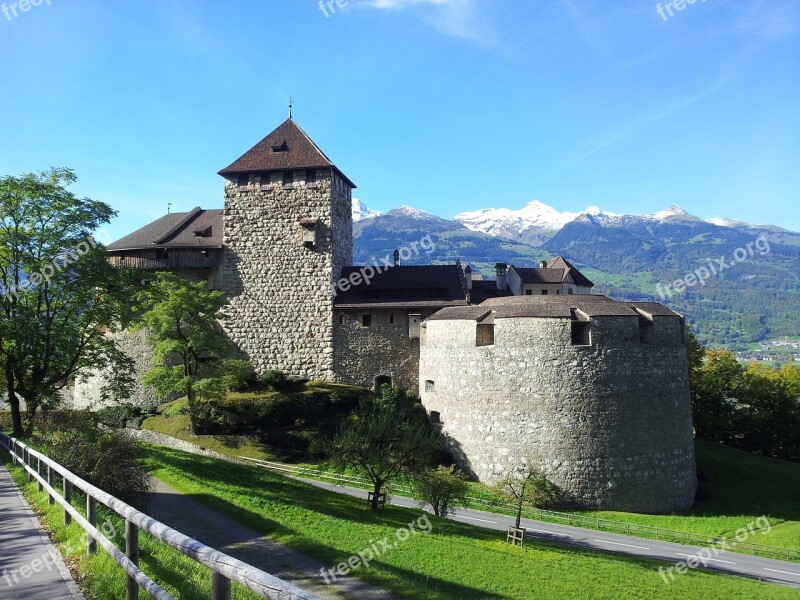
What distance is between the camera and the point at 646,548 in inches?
898

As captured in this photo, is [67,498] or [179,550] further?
[67,498]

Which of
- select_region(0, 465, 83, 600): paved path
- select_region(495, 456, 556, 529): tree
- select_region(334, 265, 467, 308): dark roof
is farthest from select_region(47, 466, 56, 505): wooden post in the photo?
select_region(334, 265, 467, 308): dark roof

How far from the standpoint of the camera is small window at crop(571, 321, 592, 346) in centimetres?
2811

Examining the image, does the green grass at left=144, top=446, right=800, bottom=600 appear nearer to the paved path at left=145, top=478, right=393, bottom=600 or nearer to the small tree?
the paved path at left=145, top=478, right=393, bottom=600

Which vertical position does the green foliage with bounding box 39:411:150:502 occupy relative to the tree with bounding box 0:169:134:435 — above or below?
below

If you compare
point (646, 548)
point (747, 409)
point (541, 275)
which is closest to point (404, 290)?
point (541, 275)

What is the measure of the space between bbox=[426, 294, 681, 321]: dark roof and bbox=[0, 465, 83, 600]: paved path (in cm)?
2334

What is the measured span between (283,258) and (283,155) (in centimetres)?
700

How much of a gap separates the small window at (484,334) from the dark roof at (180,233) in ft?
60.9

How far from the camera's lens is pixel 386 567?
11.4 metres

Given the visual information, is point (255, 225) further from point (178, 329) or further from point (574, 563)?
point (574, 563)

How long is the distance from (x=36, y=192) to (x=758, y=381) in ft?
156

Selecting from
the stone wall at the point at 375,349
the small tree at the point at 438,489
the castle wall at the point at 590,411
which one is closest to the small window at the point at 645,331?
the castle wall at the point at 590,411

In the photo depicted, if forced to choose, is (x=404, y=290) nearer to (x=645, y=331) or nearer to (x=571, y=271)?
(x=645, y=331)
